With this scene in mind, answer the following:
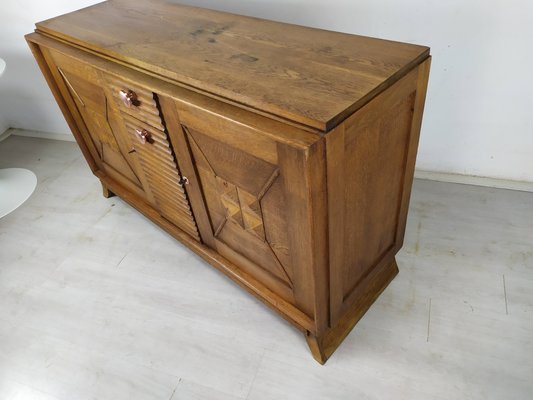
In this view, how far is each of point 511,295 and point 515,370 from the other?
25 cm

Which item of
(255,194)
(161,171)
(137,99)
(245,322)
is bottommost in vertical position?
(245,322)

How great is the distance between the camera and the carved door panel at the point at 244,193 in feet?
2.68

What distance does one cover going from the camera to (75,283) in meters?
1.48

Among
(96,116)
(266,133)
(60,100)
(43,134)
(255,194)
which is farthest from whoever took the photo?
(43,134)

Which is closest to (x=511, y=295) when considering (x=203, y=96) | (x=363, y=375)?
(x=363, y=375)

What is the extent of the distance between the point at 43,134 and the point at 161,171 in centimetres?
150

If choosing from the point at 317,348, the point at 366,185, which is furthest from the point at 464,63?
the point at 317,348

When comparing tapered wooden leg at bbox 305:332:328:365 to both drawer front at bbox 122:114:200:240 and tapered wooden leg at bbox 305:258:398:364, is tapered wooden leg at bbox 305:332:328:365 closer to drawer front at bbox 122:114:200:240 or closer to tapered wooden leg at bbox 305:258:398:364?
tapered wooden leg at bbox 305:258:398:364

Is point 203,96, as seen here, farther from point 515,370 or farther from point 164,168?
point 515,370

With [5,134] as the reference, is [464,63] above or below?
above

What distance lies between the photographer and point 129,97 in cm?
104

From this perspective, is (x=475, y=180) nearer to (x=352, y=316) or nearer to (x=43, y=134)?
(x=352, y=316)

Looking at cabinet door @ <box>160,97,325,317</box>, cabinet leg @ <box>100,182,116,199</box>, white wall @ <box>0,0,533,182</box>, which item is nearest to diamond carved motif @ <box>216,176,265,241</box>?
cabinet door @ <box>160,97,325,317</box>

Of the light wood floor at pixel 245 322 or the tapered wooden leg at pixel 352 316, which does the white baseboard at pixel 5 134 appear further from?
the tapered wooden leg at pixel 352 316
